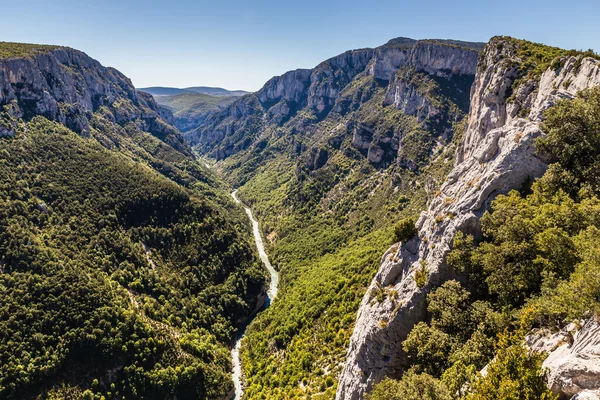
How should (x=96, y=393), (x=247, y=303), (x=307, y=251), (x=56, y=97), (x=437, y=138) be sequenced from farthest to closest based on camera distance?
(x=56, y=97) < (x=437, y=138) < (x=307, y=251) < (x=247, y=303) < (x=96, y=393)

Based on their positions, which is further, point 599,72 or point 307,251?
point 307,251

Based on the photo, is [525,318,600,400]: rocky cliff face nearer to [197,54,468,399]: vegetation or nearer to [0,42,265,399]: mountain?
[197,54,468,399]: vegetation

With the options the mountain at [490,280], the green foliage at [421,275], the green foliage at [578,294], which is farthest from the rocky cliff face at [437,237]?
the green foliage at [578,294]

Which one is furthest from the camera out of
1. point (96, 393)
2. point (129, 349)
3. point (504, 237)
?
point (129, 349)

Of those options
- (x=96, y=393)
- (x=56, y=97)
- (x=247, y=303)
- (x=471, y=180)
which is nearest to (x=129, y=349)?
(x=96, y=393)

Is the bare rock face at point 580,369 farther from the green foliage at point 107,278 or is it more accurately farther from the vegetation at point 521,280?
the green foliage at point 107,278

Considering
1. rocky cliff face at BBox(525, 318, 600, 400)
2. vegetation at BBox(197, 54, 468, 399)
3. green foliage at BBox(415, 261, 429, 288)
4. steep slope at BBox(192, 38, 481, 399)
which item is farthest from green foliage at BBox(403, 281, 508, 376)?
steep slope at BBox(192, 38, 481, 399)

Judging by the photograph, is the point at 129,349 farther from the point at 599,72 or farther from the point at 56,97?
the point at 56,97

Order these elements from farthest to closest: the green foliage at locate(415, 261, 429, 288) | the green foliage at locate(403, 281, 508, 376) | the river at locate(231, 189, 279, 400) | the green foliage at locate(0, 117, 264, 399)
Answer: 1. the river at locate(231, 189, 279, 400)
2. the green foliage at locate(0, 117, 264, 399)
3. the green foliage at locate(415, 261, 429, 288)
4. the green foliage at locate(403, 281, 508, 376)
